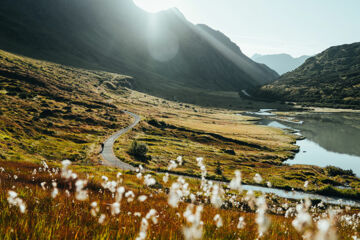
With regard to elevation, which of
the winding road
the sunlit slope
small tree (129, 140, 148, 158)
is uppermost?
the sunlit slope

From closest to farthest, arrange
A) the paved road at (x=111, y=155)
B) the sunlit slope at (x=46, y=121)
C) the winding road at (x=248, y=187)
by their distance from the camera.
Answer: the winding road at (x=248, y=187) < the paved road at (x=111, y=155) < the sunlit slope at (x=46, y=121)

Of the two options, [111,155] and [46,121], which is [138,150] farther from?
[46,121]

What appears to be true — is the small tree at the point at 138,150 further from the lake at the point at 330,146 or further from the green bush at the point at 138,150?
the lake at the point at 330,146

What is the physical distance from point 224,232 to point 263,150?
93789 mm

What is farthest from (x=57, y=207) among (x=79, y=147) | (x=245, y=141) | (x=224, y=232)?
(x=245, y=141)

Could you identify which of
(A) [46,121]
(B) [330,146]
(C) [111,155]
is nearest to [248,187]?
(C) [111,155]

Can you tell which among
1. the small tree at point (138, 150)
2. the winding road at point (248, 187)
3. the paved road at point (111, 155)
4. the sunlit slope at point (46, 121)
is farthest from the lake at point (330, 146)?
the sunlit slope at point (46, 121)

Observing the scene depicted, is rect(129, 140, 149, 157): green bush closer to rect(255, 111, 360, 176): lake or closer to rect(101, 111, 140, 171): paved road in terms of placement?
rect(101, 111, 140, 171): paved road

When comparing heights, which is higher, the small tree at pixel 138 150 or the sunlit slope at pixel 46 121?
the sunlit slope at pixel 46 121

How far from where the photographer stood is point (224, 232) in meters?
4.56

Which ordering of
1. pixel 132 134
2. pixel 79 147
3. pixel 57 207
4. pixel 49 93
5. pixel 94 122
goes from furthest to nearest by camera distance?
pixel 49 93, pixel 94 122, pixel 132 134, pixel 79 147, pixel 57 207

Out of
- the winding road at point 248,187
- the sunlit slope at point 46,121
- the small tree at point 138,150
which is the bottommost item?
the winding road at point 248,187

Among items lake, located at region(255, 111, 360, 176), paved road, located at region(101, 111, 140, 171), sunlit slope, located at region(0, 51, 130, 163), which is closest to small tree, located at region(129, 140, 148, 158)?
paved road, located at region(101, 111, 140, 171)

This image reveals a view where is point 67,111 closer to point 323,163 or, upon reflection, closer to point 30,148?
point 30,148
